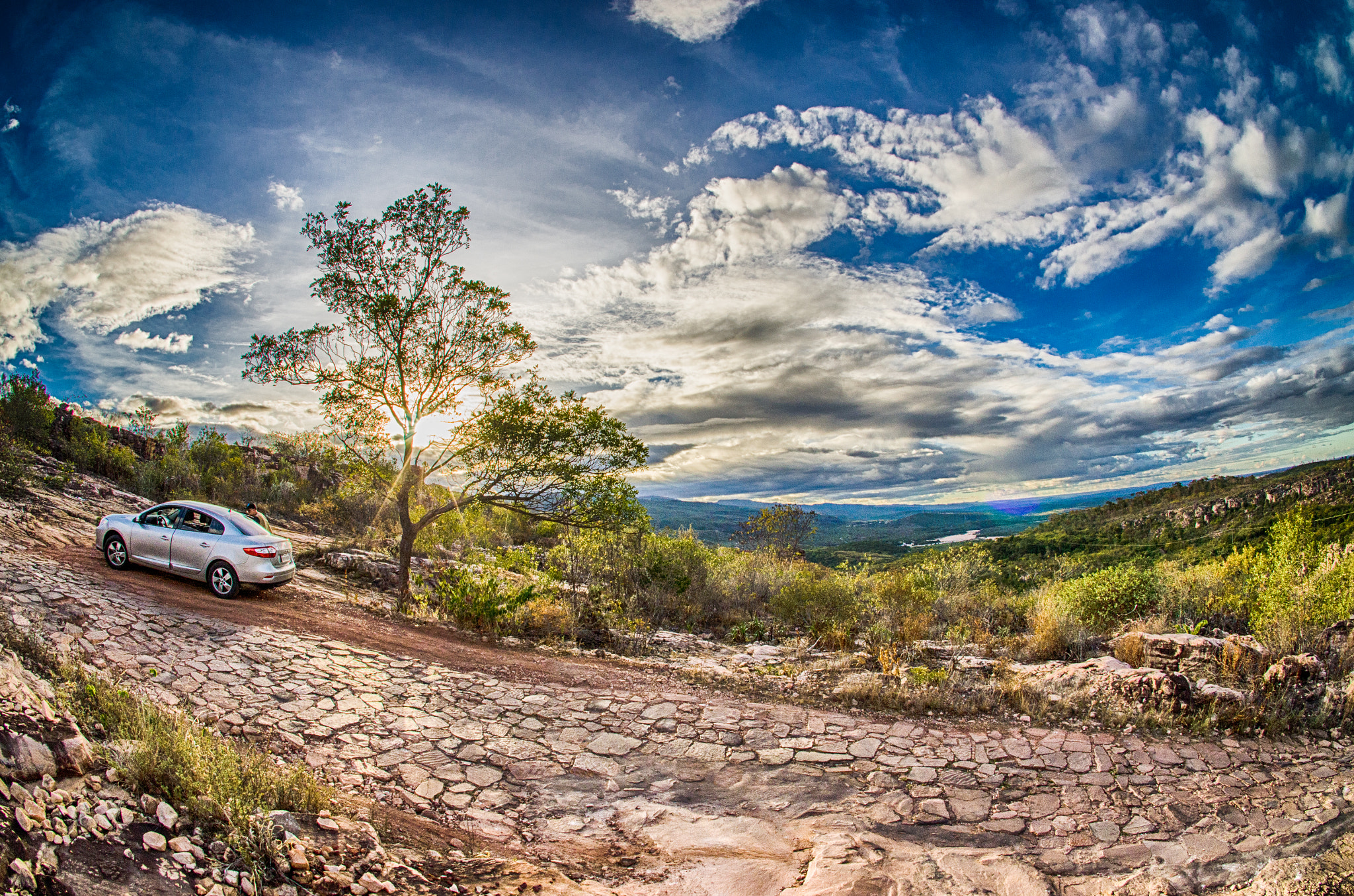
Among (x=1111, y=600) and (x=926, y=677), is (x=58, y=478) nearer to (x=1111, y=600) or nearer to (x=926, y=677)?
(x=926, y=677)

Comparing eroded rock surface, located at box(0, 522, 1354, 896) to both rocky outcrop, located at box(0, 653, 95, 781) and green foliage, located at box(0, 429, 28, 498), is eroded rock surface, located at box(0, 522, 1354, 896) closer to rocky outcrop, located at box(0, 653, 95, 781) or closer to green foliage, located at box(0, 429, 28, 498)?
rocky outcrop, located at box(0, 653, 95, 781)

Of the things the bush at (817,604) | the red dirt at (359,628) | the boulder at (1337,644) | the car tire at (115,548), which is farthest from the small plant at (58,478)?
the boulder at (1337,644)

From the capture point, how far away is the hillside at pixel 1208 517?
26.4 meters

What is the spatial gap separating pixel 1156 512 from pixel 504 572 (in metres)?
50.2

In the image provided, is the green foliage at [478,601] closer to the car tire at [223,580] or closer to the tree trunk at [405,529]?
the tree trunk at [405,529]

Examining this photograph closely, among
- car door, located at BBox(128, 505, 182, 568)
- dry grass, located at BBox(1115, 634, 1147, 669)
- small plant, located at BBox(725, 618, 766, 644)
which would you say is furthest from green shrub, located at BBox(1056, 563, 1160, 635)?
car door, located at BBox(128, 505, 182, 568)

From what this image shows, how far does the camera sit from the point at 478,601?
11.1 m

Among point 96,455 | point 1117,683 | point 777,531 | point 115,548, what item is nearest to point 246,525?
point 115,548

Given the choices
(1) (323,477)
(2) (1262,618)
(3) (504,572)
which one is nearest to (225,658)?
(3) (504,572)

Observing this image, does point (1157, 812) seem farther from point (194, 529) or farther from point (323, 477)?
point (323, 477)

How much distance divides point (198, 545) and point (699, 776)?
33.4ft

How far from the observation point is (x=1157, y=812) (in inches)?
207

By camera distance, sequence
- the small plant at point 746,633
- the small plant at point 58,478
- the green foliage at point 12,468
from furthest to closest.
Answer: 1. the small plant at point 58,478
2. the small plant at point 746,633
3. the green foliage at point 12,468

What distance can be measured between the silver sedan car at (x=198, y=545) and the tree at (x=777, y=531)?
52.1 ft
